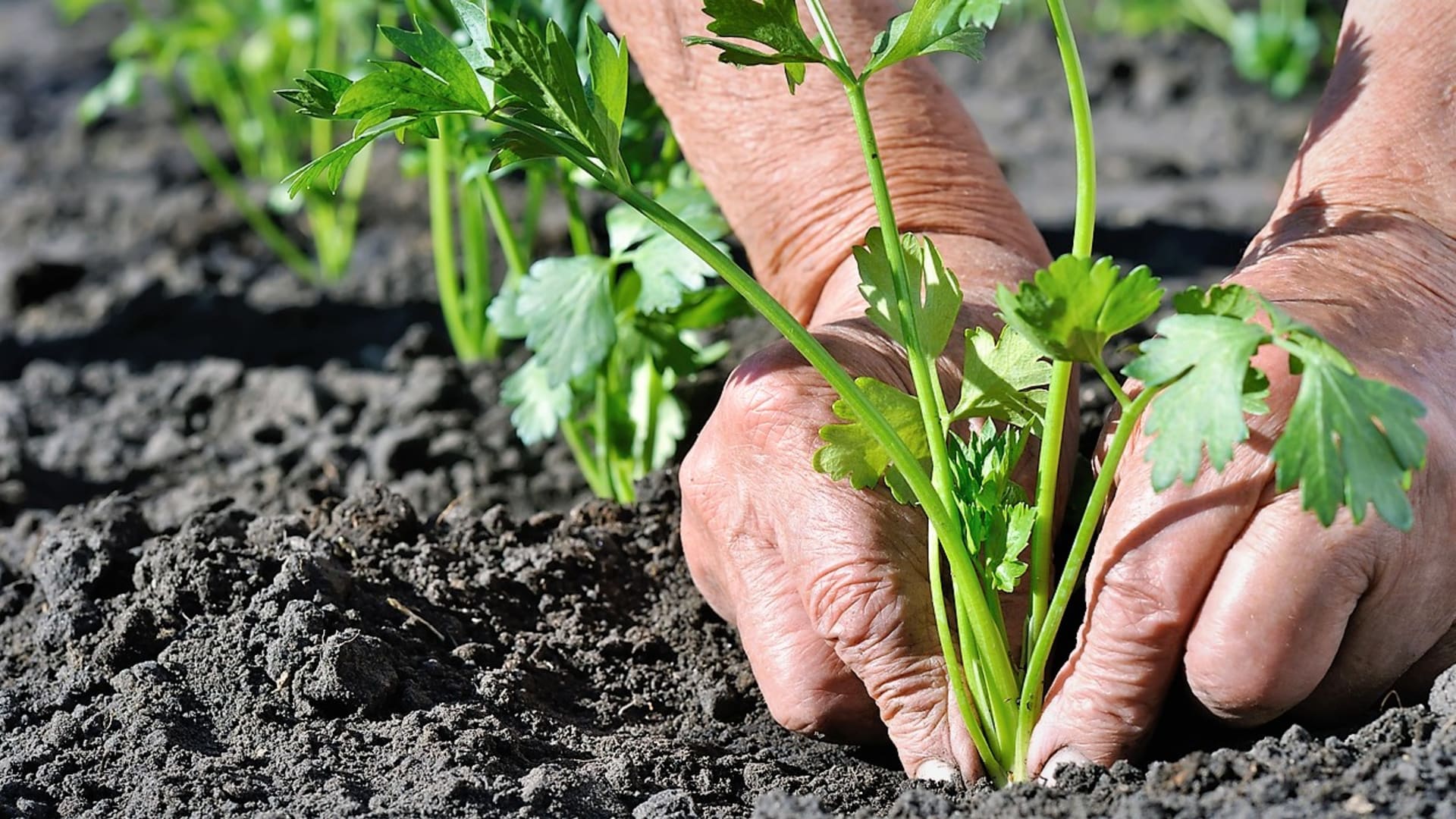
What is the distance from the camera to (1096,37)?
590 cm

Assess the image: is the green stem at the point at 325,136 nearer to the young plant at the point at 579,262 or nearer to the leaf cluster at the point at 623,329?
the young plant at the point at 579,262

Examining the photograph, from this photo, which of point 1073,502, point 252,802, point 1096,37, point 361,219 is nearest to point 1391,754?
point 1073,502

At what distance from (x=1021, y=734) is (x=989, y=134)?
393cm

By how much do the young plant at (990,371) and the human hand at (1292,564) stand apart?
0.05 meters

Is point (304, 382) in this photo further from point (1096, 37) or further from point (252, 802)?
point (1096, 37)

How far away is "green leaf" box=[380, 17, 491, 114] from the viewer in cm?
122

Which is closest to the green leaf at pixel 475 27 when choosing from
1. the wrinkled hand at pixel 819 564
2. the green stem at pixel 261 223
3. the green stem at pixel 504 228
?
the wrinkled hand at pixel 819 564

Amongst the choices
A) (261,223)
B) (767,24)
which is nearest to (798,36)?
(767,24)

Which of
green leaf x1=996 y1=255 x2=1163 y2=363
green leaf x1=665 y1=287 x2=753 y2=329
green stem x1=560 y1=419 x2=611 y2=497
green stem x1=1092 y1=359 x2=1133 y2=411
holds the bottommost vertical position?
green stem x1=560 y1=419 x2=611 y2=497

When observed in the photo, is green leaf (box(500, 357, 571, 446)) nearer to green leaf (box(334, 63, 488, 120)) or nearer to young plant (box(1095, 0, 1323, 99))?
green leaf (box(334, 63, 488, 120))

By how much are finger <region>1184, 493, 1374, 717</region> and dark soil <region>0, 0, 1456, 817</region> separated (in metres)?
0.09

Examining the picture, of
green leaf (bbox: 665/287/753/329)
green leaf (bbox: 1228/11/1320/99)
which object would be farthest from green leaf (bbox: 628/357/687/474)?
green leaf (bbox: 1228/11/1320/99)

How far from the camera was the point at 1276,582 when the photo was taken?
1.23m

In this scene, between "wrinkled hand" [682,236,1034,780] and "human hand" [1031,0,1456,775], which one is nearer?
"human hand" [1031,0,1456,775]
